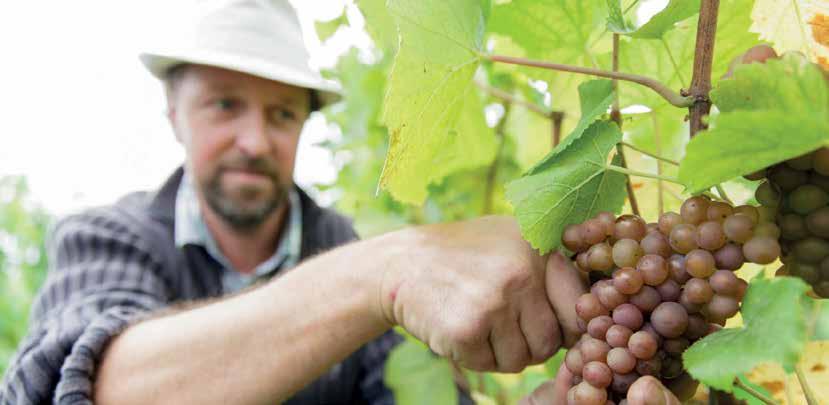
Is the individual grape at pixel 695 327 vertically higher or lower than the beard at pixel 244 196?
higher

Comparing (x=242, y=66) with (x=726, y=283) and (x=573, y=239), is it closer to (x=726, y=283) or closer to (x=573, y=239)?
(x=573, y=239)

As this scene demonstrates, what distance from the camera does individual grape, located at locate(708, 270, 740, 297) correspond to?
0.40 m

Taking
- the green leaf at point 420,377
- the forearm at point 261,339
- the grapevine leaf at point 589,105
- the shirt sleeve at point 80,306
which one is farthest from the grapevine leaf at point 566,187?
the shirt sleeve at point 80,306

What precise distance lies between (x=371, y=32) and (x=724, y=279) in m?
0.48

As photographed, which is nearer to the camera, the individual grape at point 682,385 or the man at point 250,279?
the individual grape at point 682,385

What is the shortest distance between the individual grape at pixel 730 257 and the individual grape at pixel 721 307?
0.07 ft

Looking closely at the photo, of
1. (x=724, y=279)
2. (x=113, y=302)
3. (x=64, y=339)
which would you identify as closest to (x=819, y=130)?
(x=724, y=279)

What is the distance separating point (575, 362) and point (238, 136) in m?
1.50

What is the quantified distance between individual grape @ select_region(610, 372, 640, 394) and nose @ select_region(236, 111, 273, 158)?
1.48 m

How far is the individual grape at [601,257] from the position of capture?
17.9 inches

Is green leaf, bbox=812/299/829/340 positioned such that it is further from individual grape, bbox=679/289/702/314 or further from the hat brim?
the hat brim

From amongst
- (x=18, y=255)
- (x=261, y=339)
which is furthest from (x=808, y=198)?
(x=18, y=255)

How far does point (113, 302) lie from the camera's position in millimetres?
1275

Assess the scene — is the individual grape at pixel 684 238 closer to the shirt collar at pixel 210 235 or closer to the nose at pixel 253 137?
the nose at pixel 253 137
